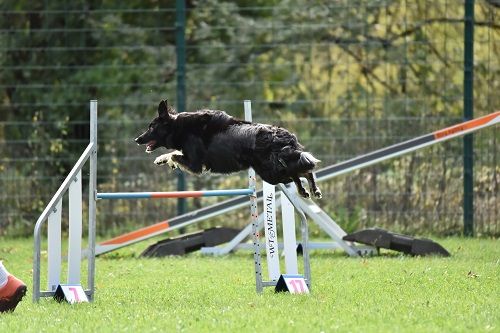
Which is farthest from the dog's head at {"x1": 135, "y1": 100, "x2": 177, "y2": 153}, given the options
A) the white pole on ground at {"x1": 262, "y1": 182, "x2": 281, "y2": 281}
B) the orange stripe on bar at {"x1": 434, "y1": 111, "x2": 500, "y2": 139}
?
the orange stripe on bar at {"x1": 434, "y1": 111, "x2": 500, "y2": 139}

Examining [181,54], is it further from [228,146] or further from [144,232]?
[228,146]

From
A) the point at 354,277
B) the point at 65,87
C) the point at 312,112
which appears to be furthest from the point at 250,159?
the point at 65,87

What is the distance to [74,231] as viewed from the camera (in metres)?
7.87

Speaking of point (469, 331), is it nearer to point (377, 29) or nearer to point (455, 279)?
point (455, 279)

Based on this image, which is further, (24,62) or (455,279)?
(24,62)

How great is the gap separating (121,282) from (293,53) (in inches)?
199

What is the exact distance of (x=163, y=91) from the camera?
1393cm

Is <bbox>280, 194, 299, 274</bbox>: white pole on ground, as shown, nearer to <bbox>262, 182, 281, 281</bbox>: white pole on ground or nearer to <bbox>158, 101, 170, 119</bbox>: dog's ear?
<bbox>262, 182, 281, 281</bbox>: white pole on ground

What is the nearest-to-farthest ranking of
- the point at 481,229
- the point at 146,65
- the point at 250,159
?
the point at 250,159 < the point at 481,229 < the point at 146,65

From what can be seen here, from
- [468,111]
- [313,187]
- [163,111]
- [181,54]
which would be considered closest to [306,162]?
[313,187]

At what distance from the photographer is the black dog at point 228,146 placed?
300 inches

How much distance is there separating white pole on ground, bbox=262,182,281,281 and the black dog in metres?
0.40

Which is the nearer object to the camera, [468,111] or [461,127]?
[461,127]

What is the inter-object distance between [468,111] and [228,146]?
19.4 ft
